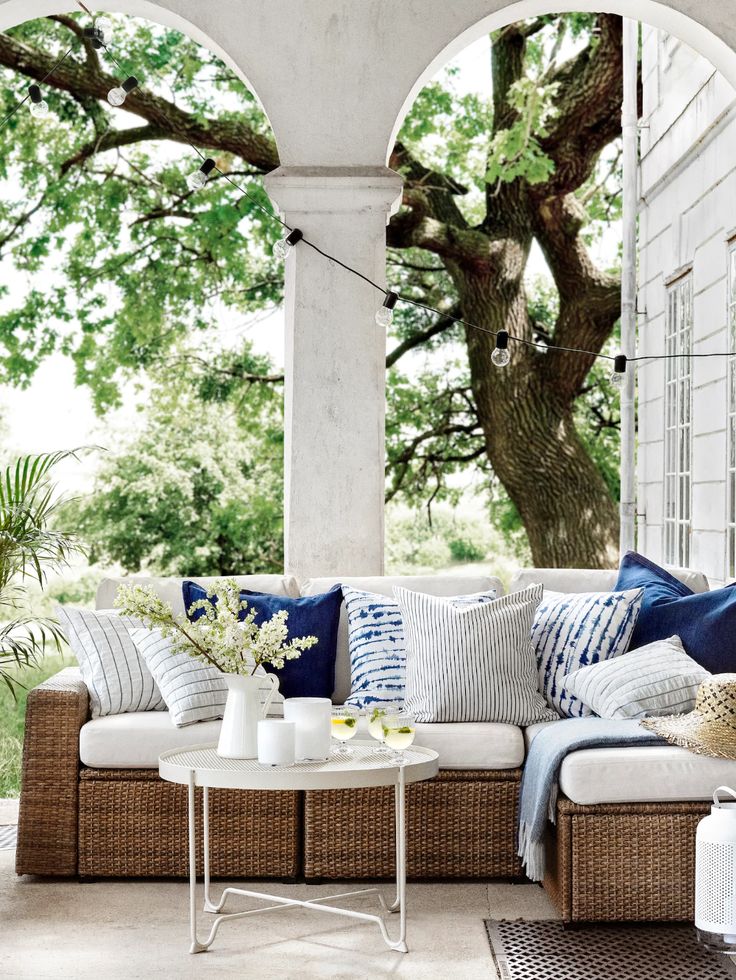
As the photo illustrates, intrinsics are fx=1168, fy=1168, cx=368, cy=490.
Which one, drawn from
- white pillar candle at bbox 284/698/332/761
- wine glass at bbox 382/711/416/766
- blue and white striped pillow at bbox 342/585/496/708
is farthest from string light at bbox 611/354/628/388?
white pillar candle at bbox 284/698/332/761

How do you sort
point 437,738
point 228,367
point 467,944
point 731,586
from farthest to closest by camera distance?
point 228,367, point 731,586, point 437,738, point 467,944

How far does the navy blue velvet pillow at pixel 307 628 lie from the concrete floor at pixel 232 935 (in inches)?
25.9

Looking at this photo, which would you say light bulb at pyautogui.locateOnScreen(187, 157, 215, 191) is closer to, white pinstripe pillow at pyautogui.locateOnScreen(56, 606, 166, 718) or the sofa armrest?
white pinstripe pillow at pyautogui.locateOnScreen(56, 606, 166, 718)

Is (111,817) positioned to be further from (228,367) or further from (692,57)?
(228,367)

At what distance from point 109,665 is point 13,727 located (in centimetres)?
635

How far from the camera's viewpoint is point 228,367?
1081cm

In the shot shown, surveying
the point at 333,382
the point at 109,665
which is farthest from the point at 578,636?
the point at 109,665

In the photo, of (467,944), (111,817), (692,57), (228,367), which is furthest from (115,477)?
(467,944)

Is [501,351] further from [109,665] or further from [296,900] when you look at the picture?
[296,900]

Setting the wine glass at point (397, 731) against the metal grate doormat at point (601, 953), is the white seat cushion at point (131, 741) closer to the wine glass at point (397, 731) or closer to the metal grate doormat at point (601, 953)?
the wine glass at point (397, 731)

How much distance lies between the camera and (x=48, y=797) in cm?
349

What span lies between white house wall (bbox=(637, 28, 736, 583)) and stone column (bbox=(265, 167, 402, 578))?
1816 millimetres

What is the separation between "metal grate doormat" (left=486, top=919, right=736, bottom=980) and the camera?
279cm

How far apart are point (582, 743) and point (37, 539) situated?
2.14 m
